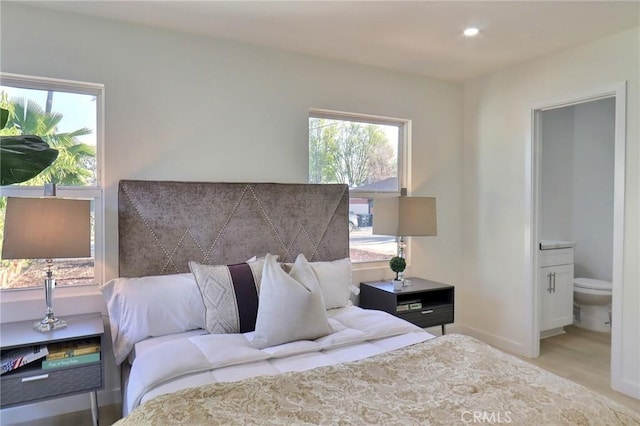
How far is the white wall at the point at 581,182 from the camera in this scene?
4.46 metres

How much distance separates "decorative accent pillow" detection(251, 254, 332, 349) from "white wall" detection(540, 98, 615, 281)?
3460 mm

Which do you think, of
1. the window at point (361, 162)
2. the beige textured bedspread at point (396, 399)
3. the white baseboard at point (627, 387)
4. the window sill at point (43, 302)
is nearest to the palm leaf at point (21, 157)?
the window sill at point (43, 302)

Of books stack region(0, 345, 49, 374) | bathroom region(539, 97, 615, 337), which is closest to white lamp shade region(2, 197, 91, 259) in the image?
books stack region(0, 345, 49, 374)

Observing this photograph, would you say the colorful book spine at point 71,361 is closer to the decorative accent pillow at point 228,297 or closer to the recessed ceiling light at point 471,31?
the decorative accent pillow at point 228,297

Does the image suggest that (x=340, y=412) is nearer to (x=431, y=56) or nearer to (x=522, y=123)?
(x=431, y=56)

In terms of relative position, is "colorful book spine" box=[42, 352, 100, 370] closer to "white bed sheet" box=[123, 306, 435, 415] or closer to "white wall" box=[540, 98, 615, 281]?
"white bed sheet" box=[123, 306, 435, 415]

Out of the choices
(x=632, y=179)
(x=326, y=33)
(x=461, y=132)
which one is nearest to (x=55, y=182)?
(x=326, y=33)

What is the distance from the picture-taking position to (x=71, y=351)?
2104 mm

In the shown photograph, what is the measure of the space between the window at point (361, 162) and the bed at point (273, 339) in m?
0.22

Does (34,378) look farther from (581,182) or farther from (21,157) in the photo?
(581,182)

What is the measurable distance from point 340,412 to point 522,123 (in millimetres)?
3091

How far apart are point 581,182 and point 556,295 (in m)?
1.52

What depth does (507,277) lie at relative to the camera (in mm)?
3654

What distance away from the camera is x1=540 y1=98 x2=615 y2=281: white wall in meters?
4.46
